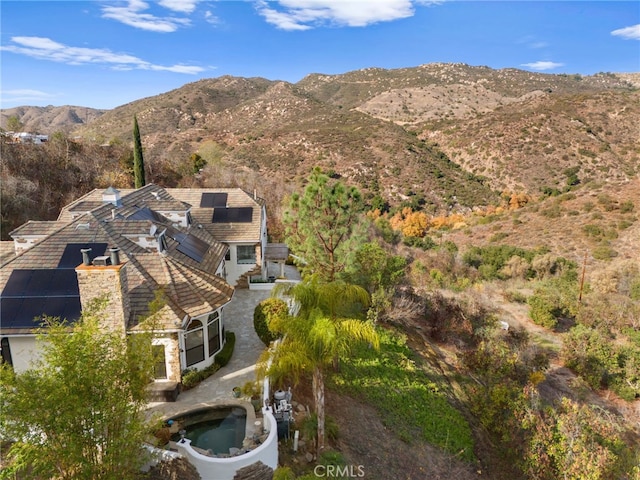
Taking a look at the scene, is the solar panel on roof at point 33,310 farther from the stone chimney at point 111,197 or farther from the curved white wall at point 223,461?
the stone chimney at point 111,197

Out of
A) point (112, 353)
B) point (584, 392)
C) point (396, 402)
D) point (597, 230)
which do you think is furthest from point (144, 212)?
point (597, 230)

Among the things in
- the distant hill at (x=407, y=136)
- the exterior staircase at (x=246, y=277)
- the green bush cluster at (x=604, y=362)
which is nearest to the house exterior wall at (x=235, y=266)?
the exterior staircase at (x=246, y=277)

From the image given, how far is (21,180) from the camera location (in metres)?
32.4

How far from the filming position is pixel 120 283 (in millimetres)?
11289

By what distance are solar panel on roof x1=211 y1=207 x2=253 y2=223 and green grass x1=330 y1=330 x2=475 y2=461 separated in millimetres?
10629

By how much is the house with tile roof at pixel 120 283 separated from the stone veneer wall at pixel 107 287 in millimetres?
25

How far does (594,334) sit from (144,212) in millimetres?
25782

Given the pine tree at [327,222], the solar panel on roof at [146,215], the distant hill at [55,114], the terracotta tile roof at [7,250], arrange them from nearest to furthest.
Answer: the terracotta tile roof at [7,250], the pine tree at [327,222], the solar panel on roof at [146,215], the distant hill at [55,114]

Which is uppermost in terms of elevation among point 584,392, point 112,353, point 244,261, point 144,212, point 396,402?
point 144,212

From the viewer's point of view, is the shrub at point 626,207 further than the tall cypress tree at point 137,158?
Yes

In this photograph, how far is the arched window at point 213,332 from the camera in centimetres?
1416

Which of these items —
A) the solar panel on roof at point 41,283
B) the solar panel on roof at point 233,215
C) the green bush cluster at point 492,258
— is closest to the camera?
the solar panel on roof at point 41,283

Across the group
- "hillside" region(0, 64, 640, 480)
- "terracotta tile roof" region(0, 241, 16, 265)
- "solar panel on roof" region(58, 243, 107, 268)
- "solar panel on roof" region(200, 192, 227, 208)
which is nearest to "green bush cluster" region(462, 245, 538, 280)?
"hillside" region(0, 64, 640, 480)

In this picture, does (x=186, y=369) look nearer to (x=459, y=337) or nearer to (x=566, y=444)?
(x=566, y=444)
